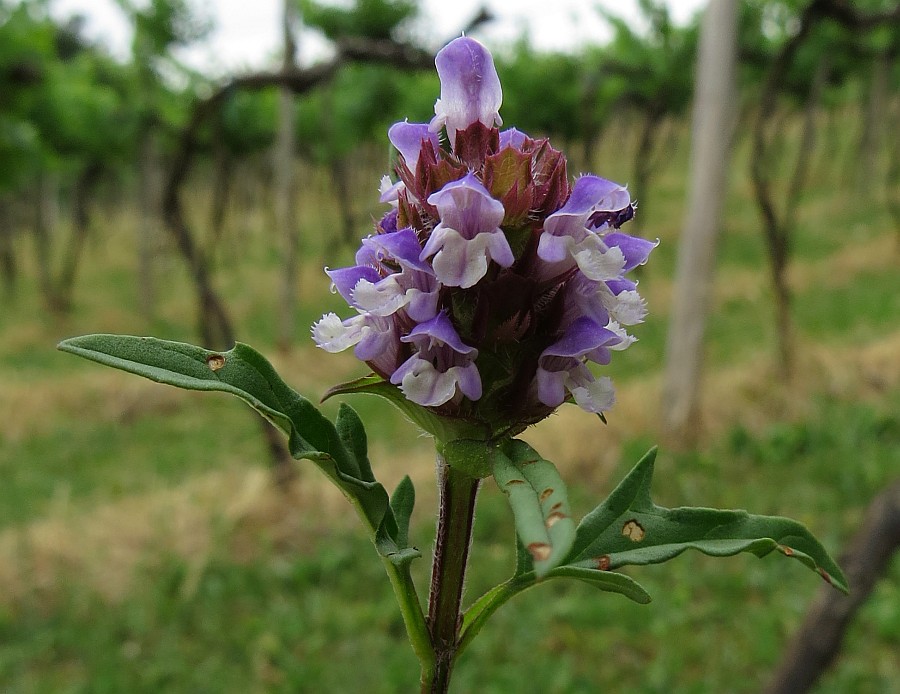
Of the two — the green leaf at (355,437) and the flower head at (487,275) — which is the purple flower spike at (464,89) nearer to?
the flower head at (487,275)

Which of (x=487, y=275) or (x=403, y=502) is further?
(x=403, y=502)

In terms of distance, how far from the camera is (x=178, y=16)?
14.9 m

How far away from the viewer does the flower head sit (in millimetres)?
650

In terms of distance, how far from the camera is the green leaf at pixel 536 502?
510 millimetres

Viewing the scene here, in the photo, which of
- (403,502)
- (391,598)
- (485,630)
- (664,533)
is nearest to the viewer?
(664,533)

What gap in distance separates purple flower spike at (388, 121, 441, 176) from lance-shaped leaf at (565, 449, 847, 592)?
37 cm

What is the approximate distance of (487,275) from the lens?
689 millimetres

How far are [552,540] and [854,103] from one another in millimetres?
32000

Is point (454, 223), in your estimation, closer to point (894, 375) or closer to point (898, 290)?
point (894, 375)

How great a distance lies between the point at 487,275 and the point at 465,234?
0.05 metres

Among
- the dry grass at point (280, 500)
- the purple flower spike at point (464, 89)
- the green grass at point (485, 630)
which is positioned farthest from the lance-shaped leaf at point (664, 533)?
the dry grass at point (280, 500)

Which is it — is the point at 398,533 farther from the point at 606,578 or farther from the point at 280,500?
the point at 280,500

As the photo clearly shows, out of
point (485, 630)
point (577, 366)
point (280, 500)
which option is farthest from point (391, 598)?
point (577, 366)

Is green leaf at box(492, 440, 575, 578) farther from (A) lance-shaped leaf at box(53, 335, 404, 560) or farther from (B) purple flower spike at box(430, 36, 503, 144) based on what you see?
(B) purple flower spike at box(430, 36, 503, 144)
